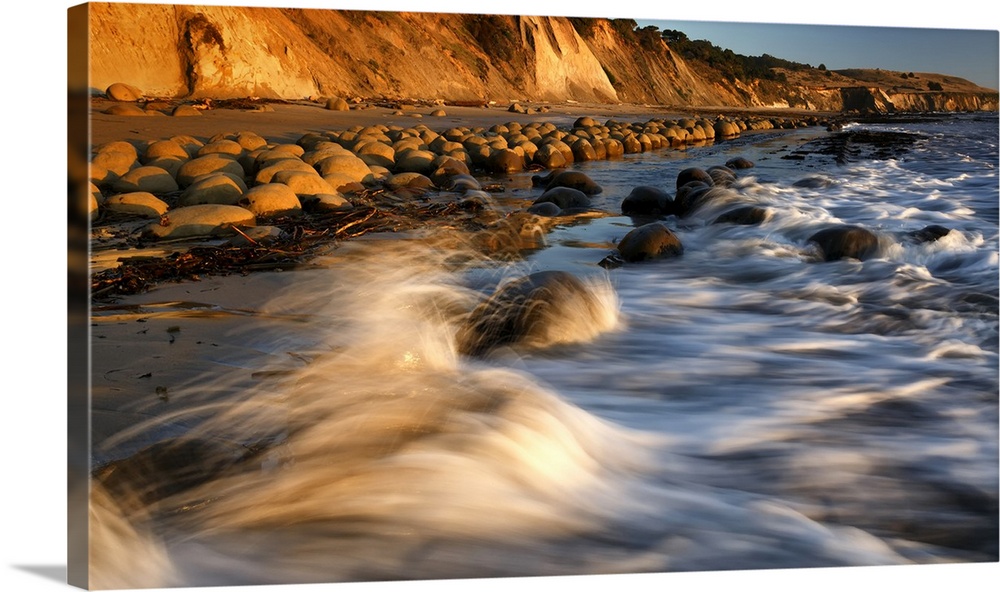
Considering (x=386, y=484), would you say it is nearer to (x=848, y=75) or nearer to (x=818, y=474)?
(x=818, y=474)

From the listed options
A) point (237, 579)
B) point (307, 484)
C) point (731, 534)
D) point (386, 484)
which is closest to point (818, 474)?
point (731, 534)

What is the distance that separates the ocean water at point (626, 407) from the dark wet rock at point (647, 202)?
0.14 feet

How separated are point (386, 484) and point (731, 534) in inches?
40.5

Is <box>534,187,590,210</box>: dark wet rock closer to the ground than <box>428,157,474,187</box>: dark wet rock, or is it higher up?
closer to the ground

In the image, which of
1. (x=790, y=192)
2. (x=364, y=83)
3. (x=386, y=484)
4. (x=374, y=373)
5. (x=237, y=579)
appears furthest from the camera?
(x=790, y=192)

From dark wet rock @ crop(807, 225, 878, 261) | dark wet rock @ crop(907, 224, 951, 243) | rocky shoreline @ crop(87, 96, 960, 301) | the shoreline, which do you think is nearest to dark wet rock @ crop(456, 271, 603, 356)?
rocky shoreline @ crop(87, 96, 960, 301)

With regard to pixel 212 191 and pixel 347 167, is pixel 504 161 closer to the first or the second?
pixel 347 167

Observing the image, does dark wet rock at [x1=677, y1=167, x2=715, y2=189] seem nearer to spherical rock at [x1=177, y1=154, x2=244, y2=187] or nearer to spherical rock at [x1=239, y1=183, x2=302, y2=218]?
spherical rock at [x1=239, y1=183, x2=302, y2=218]

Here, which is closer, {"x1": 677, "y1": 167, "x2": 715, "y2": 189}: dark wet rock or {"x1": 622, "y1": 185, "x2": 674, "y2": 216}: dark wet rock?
{"x1": 622, "y1": 185, "x2": 674, "y2": 216}: dark wet rock

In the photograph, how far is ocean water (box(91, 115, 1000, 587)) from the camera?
2.72m

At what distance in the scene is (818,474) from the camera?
310 cm

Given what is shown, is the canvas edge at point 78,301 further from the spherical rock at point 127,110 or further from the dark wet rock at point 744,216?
the dark wet rock at point 744,216

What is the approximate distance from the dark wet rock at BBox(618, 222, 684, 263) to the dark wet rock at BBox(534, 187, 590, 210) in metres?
0.24

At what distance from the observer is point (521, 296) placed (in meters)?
3.30
